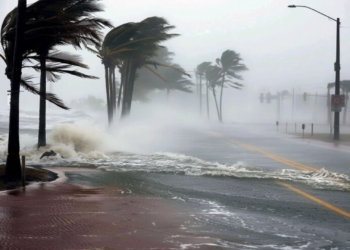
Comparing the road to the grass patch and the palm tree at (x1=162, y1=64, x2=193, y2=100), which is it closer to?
the grass patch

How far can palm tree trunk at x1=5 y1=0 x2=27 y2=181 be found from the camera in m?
14.2

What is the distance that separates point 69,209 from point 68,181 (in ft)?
14.3

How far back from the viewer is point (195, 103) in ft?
531

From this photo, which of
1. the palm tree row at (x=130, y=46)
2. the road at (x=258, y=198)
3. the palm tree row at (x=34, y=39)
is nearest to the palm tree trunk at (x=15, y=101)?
the palm tree row at (x=34, y=39)

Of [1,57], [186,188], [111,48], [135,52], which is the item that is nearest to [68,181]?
[186,188]

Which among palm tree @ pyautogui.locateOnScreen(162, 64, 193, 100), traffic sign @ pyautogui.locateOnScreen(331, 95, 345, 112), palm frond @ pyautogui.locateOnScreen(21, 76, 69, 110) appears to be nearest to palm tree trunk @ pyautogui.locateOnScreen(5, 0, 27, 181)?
palm frond @ pyautogui.locateOnScreen(21, 76, 69, 110)

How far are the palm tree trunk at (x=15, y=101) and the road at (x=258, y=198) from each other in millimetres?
1408

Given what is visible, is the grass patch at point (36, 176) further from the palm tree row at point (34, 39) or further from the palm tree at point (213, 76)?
the palm tree at point (213, 76)

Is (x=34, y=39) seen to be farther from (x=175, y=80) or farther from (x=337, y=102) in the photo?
(x=175, y=80)

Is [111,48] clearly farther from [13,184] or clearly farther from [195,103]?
[195,103]

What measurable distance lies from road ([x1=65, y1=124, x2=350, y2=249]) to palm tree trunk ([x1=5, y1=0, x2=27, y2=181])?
141 centimetres

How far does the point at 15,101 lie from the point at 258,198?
5.87 metres

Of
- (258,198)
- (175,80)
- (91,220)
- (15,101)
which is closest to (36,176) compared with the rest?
(15,101)

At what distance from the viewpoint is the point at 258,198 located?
1196 cm
